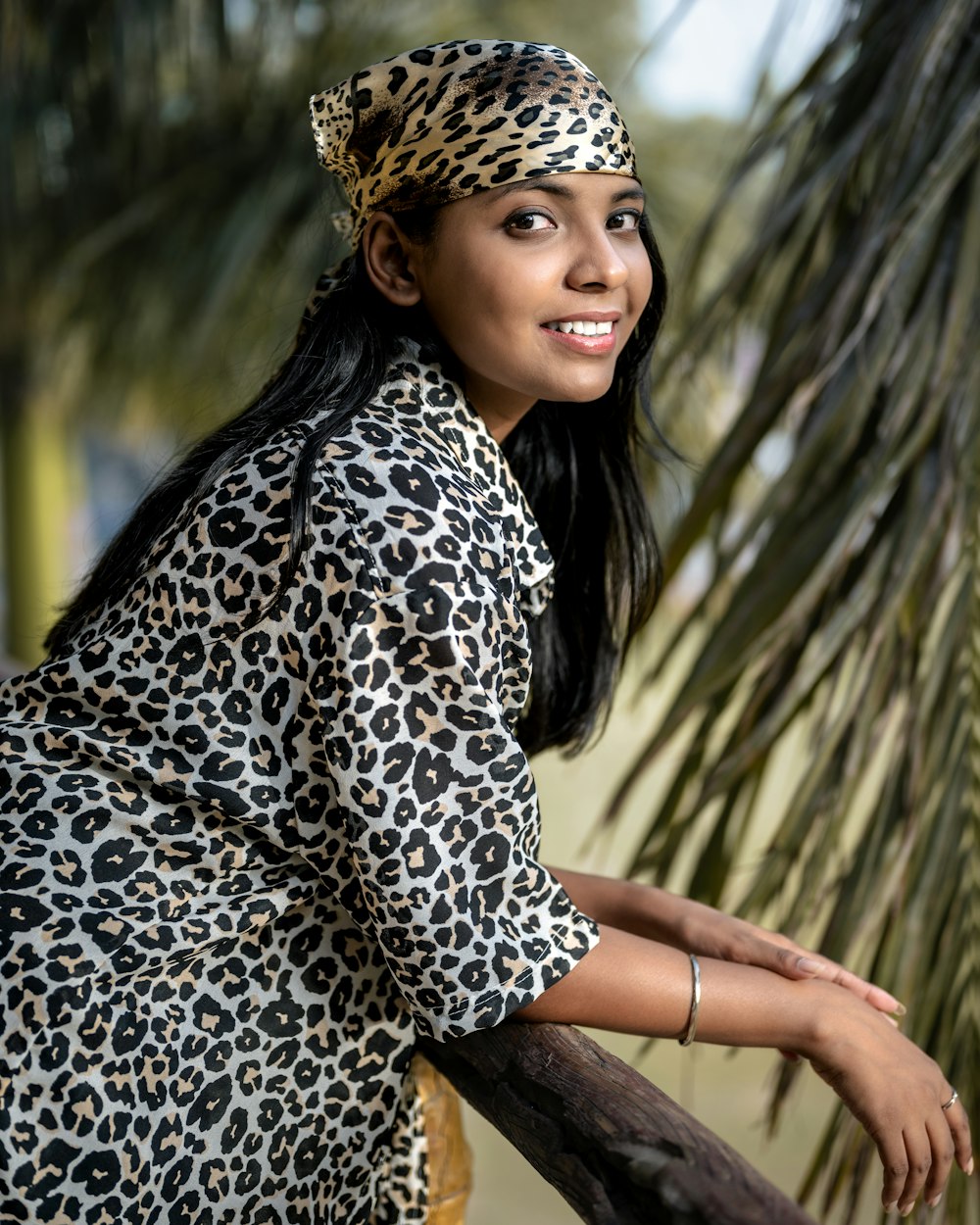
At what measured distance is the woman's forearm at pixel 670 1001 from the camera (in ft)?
2.91

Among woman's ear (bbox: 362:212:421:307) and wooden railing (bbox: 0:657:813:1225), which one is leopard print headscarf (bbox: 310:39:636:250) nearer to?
woman's ear (bbox: 362:212:421:307)

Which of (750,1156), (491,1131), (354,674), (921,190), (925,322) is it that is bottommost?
(491,1131)

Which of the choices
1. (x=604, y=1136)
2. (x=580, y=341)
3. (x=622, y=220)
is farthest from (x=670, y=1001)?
(x=622, y=220)

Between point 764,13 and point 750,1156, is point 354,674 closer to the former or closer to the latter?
point 764,13

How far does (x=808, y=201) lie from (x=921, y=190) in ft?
0.58

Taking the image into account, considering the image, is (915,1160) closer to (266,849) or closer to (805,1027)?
(805,1027)

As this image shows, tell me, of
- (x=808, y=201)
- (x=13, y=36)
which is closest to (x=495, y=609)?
(x=808, y=201)

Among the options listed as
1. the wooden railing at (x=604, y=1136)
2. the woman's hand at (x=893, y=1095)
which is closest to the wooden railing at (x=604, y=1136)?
the wooden railing at (x=604, y=1136)

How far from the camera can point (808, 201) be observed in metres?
1.45

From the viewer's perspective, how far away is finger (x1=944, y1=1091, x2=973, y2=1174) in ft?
2.98

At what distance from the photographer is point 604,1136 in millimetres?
763

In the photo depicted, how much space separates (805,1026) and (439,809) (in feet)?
0.95

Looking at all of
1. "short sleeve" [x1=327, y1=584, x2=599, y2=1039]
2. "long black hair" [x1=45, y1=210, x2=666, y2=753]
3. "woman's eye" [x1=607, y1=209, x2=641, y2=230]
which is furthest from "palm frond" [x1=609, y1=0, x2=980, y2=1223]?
"short sleeve" [x1=327, y1=584, x2=599, y2=1039]

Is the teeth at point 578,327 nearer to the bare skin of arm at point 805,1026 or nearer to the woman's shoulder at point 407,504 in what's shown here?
the woman's shoulder at point 407,504
